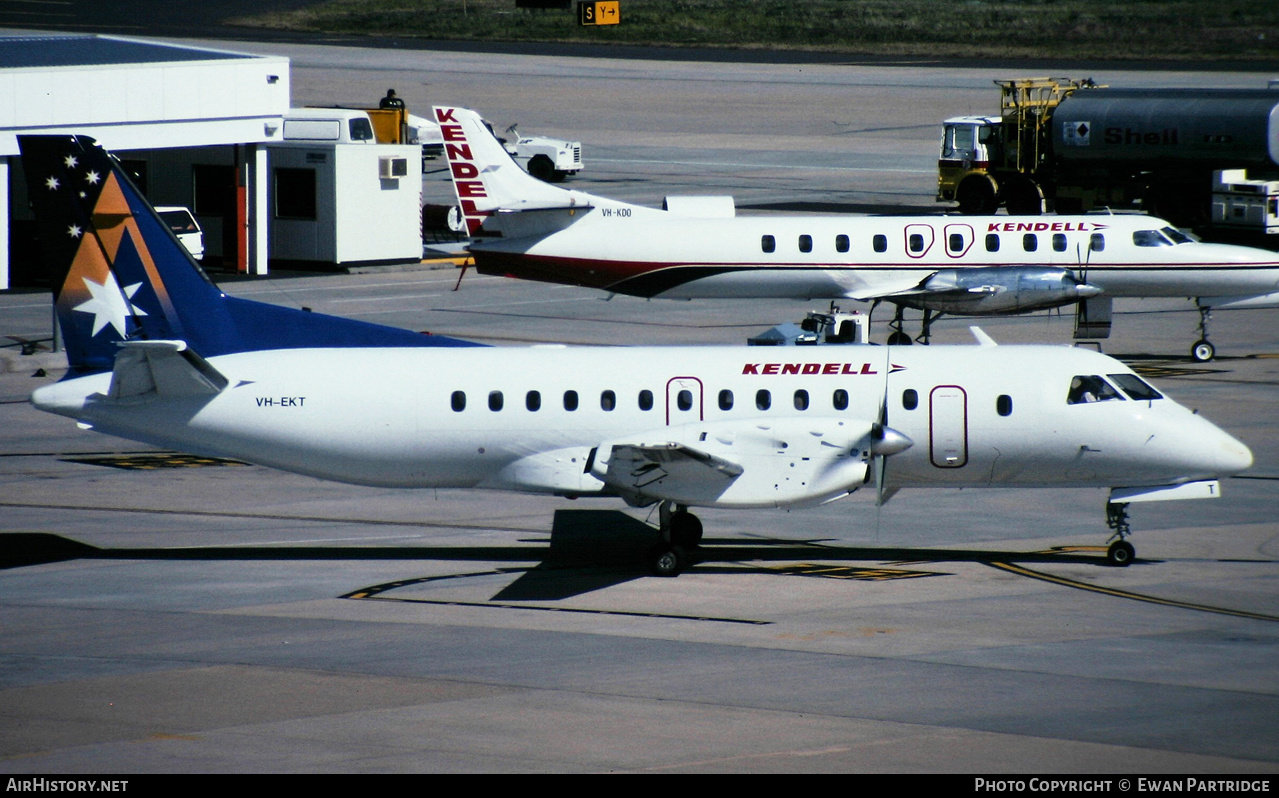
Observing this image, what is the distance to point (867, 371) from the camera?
23.7m

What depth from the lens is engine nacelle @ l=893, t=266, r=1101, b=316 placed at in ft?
131

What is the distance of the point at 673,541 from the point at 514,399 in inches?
119

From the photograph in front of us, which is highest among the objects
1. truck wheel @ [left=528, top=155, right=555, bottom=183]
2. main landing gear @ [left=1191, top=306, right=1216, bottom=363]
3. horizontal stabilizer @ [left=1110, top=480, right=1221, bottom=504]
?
truck wheel @ [left=528, top=155, right=555, bottom=183]

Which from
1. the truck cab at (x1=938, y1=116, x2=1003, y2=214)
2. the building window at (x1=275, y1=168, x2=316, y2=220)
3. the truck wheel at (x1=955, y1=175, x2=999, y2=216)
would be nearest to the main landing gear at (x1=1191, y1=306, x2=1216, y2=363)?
the truck cab at (x1=938, y1=116, x2=1003, y2=214)

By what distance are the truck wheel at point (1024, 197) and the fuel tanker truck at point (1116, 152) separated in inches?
1.5

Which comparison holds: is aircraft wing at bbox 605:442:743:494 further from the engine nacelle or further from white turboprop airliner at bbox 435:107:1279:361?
the engine nacelle

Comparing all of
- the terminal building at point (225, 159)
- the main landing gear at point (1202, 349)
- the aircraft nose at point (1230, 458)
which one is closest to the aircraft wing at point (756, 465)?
the aircraft nose at point (1230, 458)

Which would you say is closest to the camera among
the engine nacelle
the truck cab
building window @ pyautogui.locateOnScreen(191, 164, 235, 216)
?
the engine nacelle

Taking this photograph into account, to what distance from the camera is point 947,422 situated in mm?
23594

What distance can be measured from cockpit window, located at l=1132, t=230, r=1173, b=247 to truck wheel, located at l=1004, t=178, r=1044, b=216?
22.7 m

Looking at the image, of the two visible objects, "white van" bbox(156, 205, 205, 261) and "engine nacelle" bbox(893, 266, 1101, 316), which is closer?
"engine nacelle" bbox(893, 266, 1101, 316)

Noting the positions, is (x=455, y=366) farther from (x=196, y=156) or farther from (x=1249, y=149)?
(x=1249, y=149)

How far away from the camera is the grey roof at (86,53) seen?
5009cm

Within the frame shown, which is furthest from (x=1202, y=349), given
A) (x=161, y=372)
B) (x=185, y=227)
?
(x=185, y=227)
